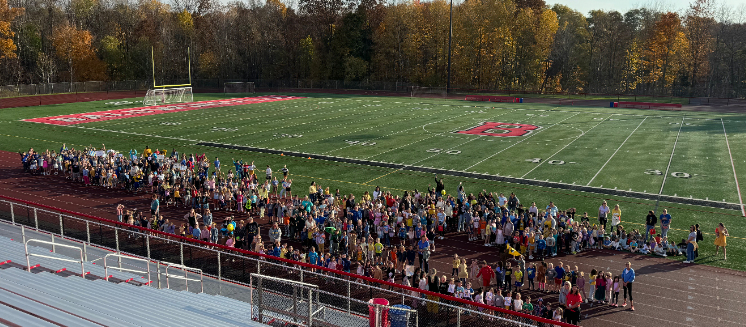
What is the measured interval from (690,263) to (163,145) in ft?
105

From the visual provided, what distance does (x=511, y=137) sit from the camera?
4094 cm

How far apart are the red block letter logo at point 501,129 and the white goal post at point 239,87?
4691 centimetres

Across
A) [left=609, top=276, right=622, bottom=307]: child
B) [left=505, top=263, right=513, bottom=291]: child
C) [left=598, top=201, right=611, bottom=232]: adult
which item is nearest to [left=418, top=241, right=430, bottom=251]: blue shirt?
[left=505, top=263, right=513, bottom=291]: child

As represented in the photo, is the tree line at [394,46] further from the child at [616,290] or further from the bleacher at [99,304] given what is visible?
the bleacher at [99,304]

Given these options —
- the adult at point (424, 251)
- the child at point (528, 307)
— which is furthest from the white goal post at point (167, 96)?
the child at point (528, 307)

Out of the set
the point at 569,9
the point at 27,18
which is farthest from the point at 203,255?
the point at 569,9

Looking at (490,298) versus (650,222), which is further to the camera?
(650,222)

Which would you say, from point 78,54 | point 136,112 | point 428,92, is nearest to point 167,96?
point 136,112

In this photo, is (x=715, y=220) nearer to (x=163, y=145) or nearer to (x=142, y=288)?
(x=142, y=288)

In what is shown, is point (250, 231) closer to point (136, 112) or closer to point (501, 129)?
point (501, 129)

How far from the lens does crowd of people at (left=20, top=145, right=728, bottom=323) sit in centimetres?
1488

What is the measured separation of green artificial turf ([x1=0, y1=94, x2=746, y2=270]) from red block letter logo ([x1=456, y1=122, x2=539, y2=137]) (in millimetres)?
1261

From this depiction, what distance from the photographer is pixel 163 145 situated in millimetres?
38344

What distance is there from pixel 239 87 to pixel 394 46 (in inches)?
1024
